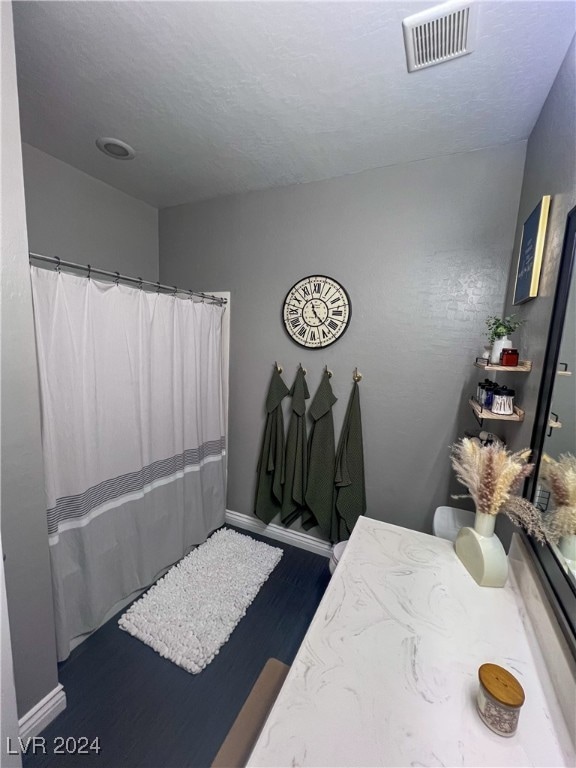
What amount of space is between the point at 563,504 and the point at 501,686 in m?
0.46

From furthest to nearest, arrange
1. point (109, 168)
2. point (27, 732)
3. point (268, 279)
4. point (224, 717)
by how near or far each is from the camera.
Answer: point (268, 279), point (109, 168), point (224, 717), point (27, 732)

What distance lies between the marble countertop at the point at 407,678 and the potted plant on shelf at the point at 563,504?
26 cm

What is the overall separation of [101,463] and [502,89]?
2375mm

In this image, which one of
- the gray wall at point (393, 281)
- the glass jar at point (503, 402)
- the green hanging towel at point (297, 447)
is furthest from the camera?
the green hanging towel at point (297, 447)

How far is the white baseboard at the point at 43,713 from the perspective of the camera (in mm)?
1103

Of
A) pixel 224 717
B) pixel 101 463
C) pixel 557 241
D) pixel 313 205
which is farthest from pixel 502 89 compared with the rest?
pixel 224 717

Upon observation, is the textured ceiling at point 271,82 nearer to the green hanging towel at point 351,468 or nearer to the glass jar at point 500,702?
the green hanging towel at point 351,468

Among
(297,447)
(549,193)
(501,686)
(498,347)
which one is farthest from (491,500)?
(297,447)

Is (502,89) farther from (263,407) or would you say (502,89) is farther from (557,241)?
(263,407)

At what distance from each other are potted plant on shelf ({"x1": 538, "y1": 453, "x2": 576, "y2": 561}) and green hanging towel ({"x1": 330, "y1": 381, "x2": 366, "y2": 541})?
108cm

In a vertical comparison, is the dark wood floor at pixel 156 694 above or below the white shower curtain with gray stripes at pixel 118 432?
below

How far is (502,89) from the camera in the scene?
3.94ft

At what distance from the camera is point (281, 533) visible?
227cm

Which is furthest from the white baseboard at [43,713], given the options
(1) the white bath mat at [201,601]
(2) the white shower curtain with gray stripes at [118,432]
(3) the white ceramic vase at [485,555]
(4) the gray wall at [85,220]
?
(4) the gray wall at [85,220]
